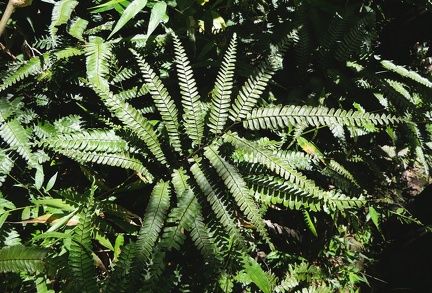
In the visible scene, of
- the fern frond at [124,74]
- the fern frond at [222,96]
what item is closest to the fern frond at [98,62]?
the fern frond at [124,74]

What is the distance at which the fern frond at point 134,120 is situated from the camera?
1.85 metres

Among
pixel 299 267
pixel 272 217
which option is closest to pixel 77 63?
pixel 272 217

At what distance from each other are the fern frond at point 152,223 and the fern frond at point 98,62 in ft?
2.03

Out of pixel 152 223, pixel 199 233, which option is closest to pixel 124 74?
pixel 152 223

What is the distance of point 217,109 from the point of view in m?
1.91

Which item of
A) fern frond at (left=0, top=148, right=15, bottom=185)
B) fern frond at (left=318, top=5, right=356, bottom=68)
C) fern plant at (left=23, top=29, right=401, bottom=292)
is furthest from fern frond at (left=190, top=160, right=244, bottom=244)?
fern frond at (left=318, top=5, right=356, bottom=68)

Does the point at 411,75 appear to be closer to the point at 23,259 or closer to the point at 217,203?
the point at 217,203

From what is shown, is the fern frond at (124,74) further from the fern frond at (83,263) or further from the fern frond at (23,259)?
the fern frond at (23,259)

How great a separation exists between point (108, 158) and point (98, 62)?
1.87ft

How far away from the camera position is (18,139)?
193cm

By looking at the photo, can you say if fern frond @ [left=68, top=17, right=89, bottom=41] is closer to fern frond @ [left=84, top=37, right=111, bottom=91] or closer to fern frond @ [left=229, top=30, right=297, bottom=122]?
fern frond @ [left=84, top=37, right=111, bottom=91]

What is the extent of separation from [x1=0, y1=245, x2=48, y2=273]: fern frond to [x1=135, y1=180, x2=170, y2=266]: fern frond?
41cm

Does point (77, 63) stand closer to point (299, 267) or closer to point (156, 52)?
point (156, 52)

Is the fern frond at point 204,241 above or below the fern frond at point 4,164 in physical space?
below
